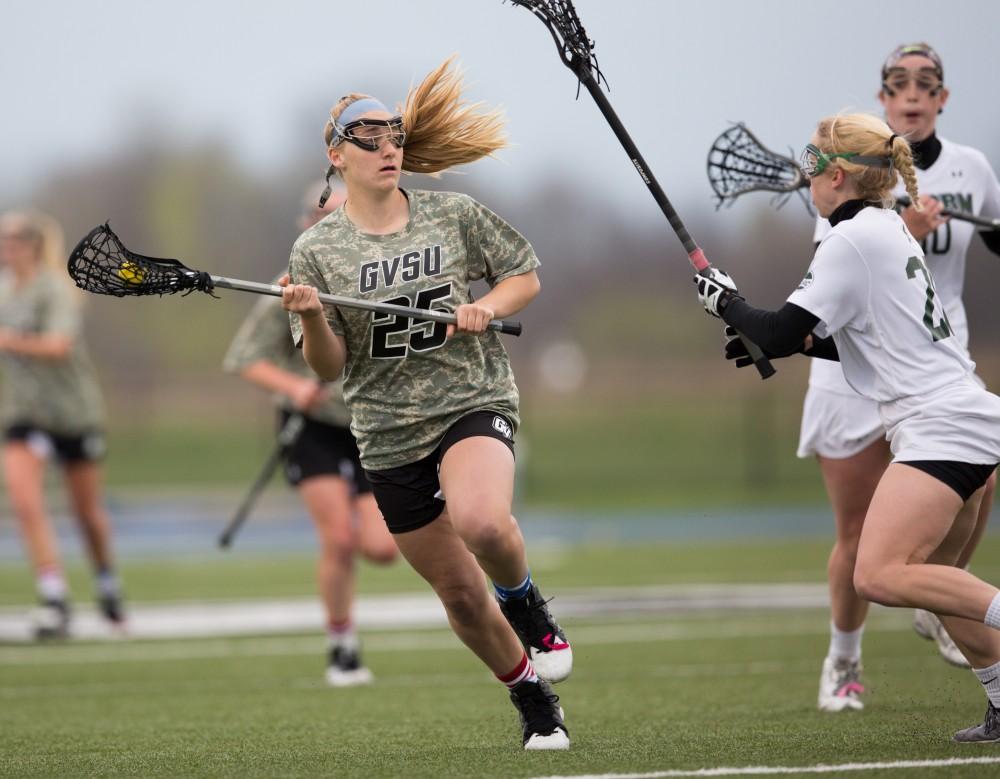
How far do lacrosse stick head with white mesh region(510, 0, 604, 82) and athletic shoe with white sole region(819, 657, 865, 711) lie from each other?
102 inches

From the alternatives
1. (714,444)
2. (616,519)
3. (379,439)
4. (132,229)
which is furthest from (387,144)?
(132,229)

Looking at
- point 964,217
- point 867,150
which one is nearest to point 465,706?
point 964,217

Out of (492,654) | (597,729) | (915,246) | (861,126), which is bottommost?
(597,729)

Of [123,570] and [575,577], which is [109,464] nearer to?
[123,570]

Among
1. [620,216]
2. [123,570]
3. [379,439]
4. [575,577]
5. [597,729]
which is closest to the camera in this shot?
[379,439]

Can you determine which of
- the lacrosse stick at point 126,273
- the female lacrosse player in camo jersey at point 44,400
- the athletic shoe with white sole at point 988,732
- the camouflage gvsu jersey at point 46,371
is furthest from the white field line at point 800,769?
the camouflage gvsu jersey at point 46,371

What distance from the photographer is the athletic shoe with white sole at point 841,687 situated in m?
5.97

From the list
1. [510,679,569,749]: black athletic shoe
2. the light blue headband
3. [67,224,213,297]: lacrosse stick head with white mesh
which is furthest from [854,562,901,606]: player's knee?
[67,224,213,297]: lacrosse stick head with white mesh

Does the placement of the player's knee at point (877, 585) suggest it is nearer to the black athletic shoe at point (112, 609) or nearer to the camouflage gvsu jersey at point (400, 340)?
the camouflage gvsu jersey at point (400, 340)

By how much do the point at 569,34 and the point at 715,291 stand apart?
3.68 feet

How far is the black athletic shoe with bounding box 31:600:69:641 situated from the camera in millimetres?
9594

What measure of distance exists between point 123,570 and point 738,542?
20.7 feet

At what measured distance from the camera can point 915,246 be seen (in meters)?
4.86

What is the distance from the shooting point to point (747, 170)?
590 centimetres
